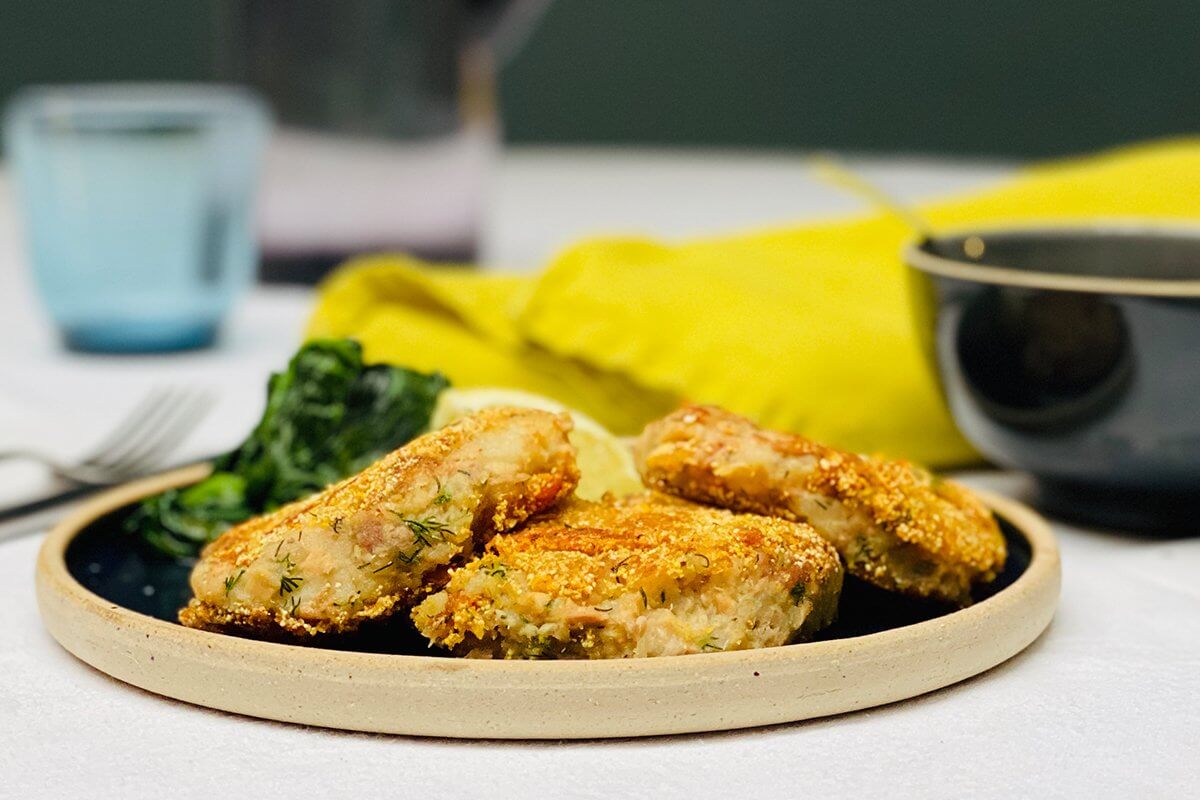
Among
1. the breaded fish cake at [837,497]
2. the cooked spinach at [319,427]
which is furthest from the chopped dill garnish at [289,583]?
the cooked spinach at [319,427]

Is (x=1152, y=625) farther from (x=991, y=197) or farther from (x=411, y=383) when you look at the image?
(x=991, y=197)

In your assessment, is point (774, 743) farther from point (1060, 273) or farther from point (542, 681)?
point (1060, 273)

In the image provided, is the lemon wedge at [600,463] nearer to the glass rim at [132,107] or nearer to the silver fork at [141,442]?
the silver fork at [141,442]

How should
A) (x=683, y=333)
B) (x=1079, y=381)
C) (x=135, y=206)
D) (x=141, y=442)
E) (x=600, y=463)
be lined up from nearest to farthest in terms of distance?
(x=600, y=463)
(x=1079, y=381)
(x=141, y=442)
(x=683, y=333)
(x=135, y=206)

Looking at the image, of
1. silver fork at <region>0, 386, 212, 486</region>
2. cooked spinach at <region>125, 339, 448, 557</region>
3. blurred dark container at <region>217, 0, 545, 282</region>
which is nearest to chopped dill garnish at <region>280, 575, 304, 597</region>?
cooked spinach at <region>125, 339, 448, 557</region>

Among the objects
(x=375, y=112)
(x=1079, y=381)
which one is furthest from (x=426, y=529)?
(x=375, y=112)

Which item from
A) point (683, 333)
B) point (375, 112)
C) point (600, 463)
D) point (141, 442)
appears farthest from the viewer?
point (375, 112)

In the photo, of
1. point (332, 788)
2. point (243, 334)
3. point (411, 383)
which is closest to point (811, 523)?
point (332, 788)
